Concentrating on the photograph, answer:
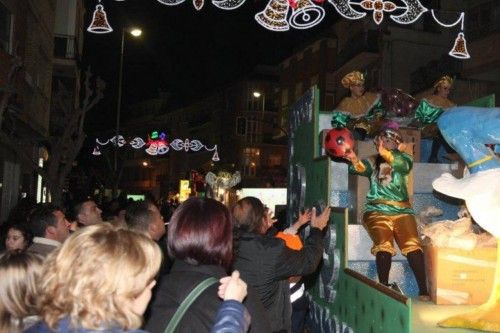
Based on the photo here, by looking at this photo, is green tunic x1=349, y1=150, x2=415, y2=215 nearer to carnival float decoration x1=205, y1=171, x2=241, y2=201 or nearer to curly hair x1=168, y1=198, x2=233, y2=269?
curly hair x1=168, y1=198, x2=233, y2=269

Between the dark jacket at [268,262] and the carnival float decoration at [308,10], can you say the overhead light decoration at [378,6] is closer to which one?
the carnival float decoration at [308,10]

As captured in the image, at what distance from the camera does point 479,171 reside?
169 inches

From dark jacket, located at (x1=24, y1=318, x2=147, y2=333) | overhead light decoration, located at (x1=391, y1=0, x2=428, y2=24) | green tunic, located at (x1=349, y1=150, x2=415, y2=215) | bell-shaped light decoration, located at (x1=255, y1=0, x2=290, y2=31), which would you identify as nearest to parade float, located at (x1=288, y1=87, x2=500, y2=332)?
green tunic, located at (x1=349, y1=150, x2=415, y2=215)

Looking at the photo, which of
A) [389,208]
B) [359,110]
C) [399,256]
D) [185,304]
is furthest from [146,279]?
[359,110]

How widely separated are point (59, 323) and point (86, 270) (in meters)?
0.20

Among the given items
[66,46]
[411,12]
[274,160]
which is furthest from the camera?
[274,160]

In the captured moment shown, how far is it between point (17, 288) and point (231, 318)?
926 millimetres

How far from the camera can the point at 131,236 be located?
201 centimetres

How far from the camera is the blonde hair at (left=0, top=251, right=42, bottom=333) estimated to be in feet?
7.15

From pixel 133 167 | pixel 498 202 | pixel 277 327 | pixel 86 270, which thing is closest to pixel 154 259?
pixel 86 270

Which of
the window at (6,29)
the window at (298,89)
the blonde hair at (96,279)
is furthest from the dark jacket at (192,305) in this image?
the window at (298,89)

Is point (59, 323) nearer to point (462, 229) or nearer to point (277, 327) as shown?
point (277, 327)

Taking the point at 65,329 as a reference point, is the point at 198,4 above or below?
above

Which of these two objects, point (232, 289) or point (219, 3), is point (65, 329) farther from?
point (219, 3)
